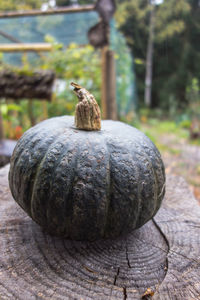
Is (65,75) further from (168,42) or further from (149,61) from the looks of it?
(168,42)

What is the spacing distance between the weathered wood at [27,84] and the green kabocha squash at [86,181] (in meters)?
1.97

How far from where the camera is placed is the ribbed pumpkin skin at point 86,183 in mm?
1049

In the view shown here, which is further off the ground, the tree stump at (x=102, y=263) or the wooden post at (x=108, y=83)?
the wooden post at (x=108, y=83)

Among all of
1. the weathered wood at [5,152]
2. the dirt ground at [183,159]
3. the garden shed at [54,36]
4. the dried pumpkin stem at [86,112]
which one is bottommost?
the dirt ground at [183,159]

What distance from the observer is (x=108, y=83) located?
3.25 metres

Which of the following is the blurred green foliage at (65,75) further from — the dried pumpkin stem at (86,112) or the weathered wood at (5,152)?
the dried pumpkin stem at (86,112)

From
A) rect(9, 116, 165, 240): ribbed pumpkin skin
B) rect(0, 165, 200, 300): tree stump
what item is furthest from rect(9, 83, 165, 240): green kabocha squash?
rect(0, 165, 200, 300): tree stump

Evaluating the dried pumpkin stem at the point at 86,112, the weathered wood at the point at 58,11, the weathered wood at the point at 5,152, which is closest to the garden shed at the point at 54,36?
the weathered wood at the point at 58,11

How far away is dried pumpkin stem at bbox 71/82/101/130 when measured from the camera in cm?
121

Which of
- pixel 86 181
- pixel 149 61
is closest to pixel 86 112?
pixel 86 181

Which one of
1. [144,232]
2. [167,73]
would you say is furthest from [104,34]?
[167,73]

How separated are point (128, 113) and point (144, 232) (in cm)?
524

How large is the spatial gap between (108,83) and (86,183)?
248 cm

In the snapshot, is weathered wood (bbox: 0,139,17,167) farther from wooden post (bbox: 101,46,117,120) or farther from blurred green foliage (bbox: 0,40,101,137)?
wooden post (bbox: 101,46,117,120)
